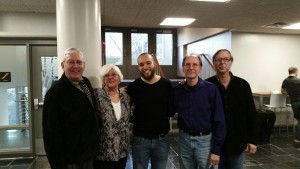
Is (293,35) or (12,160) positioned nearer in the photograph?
(12,160)

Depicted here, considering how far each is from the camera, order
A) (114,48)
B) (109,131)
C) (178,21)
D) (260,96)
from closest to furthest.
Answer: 1. (109,131)
2. (178,21)
3. (260,96)
4. (114,48)

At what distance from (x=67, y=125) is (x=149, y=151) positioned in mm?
789

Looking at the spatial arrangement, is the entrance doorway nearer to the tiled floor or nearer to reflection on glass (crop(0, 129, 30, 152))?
reflection on glass (crop(0, 129, 30, 152))

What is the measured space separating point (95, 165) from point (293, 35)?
6.29 m

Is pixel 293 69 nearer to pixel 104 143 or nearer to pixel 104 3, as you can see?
pixel 104 3

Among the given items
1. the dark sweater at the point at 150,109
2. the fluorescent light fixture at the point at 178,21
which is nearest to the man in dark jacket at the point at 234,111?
the dark sweater at the point at 150,109

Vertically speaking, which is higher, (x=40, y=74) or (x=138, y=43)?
(x=138, y=43)

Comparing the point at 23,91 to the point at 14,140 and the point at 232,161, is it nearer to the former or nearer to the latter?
the point at 14,140

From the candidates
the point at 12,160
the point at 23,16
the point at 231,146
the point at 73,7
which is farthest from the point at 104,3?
the point at 12,160

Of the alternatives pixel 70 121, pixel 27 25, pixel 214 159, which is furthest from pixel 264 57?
pixel 70 121

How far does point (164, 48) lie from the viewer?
383 inches

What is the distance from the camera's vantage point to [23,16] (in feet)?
14.1

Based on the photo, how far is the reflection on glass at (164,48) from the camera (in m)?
9.60

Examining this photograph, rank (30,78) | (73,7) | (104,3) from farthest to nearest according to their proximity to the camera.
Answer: (30,78), (104,3), (73,7)
